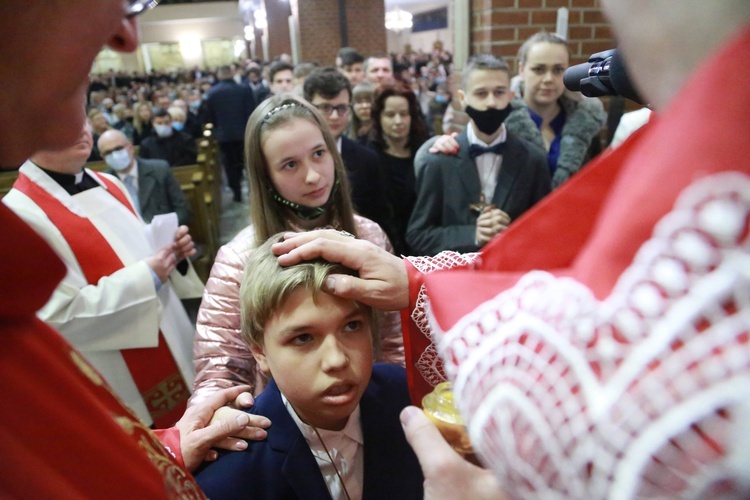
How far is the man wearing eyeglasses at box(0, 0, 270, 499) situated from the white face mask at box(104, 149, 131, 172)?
10.8 feet

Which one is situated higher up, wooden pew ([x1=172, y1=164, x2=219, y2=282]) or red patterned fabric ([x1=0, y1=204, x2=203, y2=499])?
red patterned fabric ([x1=0, y1=204, x2=203, y2=499])

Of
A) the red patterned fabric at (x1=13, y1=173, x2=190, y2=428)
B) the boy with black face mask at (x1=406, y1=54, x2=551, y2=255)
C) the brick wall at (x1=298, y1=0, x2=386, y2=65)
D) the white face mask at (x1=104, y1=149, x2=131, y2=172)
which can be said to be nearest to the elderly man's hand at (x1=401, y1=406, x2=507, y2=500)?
the red patterned fabric at (x1=13, y1=173, x2=190, y2=428)

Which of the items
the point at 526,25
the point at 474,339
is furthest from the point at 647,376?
the point at 526,25

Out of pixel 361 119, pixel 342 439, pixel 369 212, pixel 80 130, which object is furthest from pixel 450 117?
pixel 80 130

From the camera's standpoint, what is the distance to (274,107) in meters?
2.04

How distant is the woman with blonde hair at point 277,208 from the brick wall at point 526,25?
1.85m

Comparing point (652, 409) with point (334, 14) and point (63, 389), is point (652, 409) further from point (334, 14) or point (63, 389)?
point (334, 14)

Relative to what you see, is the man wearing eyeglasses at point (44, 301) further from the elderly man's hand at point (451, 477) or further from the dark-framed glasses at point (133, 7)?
the elderly man's hand at point (451, 477)

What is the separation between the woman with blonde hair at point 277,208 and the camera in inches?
68.8

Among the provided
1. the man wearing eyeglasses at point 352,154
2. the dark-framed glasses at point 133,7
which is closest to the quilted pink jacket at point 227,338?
the dark-framed glasses at point 133,7

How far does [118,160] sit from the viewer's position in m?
3.68

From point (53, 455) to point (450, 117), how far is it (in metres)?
3.85

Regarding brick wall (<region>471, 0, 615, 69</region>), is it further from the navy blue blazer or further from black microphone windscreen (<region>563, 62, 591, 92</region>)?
the navy blue blazer

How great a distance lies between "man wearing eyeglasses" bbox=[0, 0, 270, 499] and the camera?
0.57m
